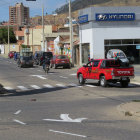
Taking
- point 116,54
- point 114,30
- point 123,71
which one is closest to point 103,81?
point 123,71

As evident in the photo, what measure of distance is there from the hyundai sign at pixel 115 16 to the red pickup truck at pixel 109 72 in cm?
2353

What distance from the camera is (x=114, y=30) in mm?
49406

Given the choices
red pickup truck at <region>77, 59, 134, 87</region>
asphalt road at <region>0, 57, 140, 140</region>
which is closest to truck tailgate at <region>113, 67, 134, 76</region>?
red pickup truck at <region>77, 59, 134, 87</region>

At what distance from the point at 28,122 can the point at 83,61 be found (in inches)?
1652

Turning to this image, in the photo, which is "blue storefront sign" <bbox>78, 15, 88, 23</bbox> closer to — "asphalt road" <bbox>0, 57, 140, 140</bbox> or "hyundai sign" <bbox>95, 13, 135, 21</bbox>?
"hyundai sign" <bbox>95, 13, 135, 21</bbox>

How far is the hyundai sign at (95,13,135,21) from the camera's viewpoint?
1922 inches

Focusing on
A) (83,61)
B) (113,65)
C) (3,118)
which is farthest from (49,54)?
(3,118)

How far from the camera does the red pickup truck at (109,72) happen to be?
Answer: 23.8 m

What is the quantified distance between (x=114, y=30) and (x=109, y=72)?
26.4 metres

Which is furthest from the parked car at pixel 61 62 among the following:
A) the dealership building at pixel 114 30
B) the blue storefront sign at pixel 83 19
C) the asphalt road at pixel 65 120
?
the asphalt road at pixel 65 120

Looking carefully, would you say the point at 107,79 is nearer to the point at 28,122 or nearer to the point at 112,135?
the point at 28,122

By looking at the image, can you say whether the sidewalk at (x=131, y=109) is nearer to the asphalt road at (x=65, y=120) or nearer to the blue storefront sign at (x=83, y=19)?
the asphalt road at (x=65, y=120)

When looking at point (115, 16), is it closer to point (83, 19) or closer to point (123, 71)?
point (83, 19)

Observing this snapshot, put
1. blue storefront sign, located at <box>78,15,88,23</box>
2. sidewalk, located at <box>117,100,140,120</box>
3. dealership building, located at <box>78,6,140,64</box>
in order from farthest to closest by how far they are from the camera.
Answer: blue storefront sign, located at <box>78,15,88,23</box> < dealership building, located at <box>78,6,140,64</box> < sidewalk, located at <box>117,100,140,120</box>
